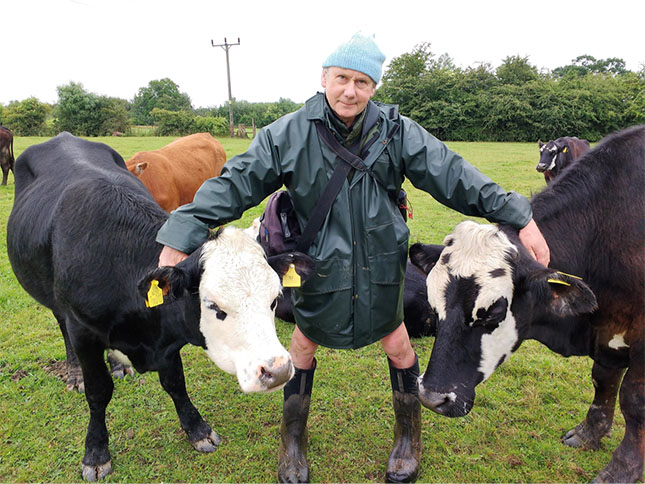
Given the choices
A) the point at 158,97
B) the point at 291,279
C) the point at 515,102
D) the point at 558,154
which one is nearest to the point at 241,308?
the point at 291,279

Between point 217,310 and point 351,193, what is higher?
point 351,193

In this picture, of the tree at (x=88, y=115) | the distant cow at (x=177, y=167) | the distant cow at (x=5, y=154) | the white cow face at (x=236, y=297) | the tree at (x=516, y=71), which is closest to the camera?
the white cow face at (x=236, y=297)

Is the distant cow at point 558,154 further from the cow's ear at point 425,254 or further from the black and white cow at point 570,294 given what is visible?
the cow's ear at point 425,254

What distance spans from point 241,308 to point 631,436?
101 inches

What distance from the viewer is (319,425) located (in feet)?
11.1

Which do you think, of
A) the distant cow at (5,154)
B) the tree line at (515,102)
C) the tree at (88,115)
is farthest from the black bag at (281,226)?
the tree at (88,115)

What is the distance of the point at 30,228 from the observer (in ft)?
11.1

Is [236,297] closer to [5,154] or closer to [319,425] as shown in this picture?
[319,425]

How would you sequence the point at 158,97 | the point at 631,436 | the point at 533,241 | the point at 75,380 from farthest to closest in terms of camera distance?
the point at 158,97, the point at 75,380, the point at 631,436, the point at 533,241

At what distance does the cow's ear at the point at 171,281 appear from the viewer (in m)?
2.22

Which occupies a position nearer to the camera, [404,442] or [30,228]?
[404,442]

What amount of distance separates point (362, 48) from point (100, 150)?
3.08 meters

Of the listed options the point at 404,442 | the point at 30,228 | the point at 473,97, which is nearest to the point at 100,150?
the point at 30,228

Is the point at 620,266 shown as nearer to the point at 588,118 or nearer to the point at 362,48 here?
the point at 362,48
